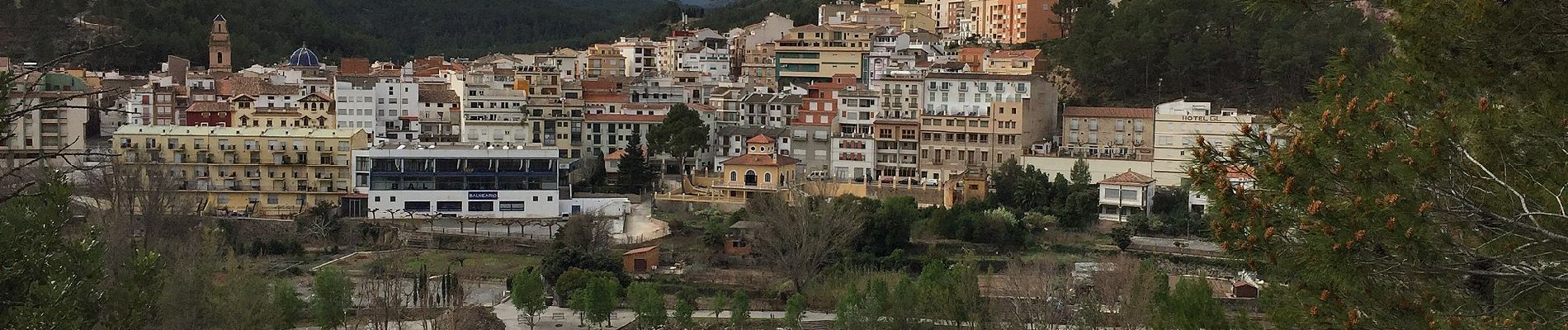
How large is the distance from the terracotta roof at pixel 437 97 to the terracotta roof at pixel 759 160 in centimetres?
616

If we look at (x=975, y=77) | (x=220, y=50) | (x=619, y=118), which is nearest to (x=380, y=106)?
(x=619, y=118)

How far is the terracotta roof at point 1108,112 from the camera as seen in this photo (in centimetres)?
2669

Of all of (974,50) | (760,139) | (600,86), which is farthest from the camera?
(974,50)

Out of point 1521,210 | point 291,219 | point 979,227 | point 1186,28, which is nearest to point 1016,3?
point 1186,28

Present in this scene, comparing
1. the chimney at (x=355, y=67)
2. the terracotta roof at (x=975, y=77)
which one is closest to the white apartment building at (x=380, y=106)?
the chimney at (x=355, y=67)

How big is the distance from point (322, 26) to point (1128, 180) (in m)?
29.7

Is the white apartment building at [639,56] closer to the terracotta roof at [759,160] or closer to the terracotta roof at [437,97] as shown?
the terracotta roof at [437,97]

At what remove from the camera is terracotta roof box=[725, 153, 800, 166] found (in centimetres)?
2638

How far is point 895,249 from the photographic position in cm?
2155

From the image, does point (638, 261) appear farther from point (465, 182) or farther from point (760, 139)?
point (760, 139)

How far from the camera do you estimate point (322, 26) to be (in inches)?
1868

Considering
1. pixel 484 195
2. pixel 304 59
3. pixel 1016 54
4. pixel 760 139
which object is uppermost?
pixel 1016 54

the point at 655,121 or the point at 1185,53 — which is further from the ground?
the point at 1185,53

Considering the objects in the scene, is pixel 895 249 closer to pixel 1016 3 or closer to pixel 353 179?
pixel 353 179
